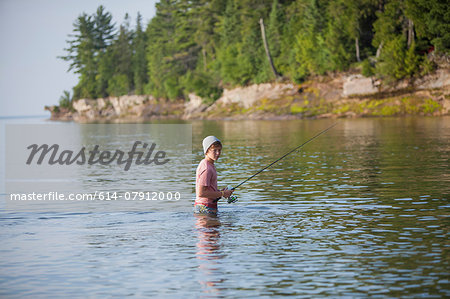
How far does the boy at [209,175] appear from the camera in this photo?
494 inches

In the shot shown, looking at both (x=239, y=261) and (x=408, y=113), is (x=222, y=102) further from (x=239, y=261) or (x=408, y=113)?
(x=239, y=261)

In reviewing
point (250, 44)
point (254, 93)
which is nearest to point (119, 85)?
point (250, 44)

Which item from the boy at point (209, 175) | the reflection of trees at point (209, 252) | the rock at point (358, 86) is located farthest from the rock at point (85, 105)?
the boy at point (209, 175)

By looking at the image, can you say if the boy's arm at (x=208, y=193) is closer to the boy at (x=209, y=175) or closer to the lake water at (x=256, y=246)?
the boy at (x=209, y=175)

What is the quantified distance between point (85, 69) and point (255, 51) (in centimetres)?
7444

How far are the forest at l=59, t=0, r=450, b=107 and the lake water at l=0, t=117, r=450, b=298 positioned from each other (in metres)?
45.7

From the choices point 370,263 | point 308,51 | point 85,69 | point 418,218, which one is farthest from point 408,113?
point 85,69

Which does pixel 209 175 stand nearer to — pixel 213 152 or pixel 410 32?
pixel 213 152

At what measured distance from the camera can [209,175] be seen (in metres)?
12.7

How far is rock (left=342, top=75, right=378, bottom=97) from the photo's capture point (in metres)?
65.5

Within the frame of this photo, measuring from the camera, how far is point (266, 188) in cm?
1806

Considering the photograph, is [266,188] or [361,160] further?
[361,160]

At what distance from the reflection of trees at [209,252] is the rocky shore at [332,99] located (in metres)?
48.5

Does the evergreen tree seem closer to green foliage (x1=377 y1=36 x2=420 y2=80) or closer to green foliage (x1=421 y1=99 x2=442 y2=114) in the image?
green foliage (x1=377 y1=36 x2=420 y2=80)
